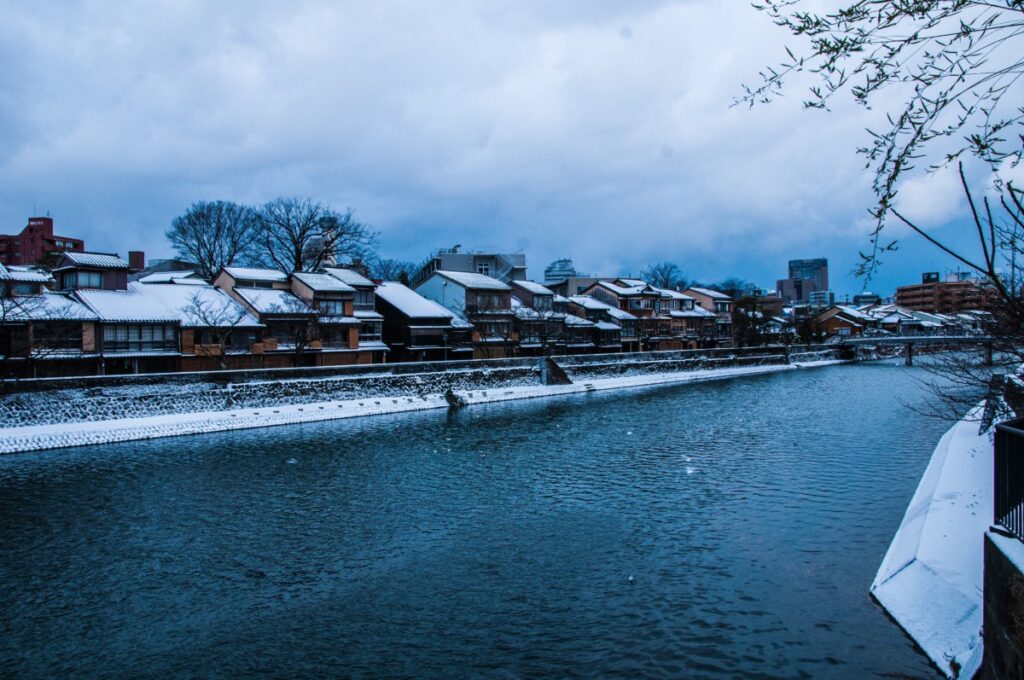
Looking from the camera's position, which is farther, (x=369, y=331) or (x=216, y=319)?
(x=369, y=331)

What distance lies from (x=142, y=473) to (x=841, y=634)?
19.5 m

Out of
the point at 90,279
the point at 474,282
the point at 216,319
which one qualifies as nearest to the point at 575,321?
the point at 474,282

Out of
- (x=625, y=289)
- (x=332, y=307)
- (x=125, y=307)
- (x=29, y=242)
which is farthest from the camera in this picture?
(x=29, y=242)

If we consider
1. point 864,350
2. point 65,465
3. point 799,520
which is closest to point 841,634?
point 799,520

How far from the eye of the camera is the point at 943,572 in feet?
30.6

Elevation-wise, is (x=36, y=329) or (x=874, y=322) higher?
(x=874, y=322)

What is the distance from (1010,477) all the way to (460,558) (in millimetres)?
8695

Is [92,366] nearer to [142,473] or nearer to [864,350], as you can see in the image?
[142,473]

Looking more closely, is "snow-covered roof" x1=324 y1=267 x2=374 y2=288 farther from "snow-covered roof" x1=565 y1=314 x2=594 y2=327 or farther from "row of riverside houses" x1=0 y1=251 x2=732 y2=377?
"snow-covered roof" x1=565 y1=314 x2=594 y2=327

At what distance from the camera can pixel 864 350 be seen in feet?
259

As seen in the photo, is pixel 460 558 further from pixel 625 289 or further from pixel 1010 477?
pixel 625 289

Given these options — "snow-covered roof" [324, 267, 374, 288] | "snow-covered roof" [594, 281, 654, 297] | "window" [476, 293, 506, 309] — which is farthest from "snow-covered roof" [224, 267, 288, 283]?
"snow-covered roof" [594, 281, 654, 297]

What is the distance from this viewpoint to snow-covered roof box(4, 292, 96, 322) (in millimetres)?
31380

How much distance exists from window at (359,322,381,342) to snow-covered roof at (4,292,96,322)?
16.4 m
